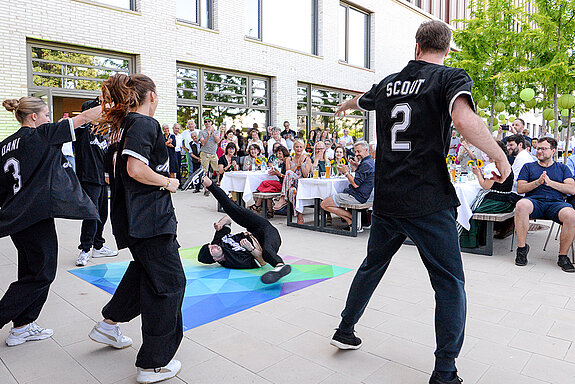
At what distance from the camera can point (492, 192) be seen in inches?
232

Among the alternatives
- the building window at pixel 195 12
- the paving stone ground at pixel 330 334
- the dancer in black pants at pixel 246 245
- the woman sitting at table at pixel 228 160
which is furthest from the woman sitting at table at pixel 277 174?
the building window at pixel 195 12

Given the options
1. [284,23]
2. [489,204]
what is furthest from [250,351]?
[284,23]

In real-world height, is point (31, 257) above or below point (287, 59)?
below

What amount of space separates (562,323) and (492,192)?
270 cm

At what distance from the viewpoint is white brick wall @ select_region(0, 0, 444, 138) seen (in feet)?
34.5

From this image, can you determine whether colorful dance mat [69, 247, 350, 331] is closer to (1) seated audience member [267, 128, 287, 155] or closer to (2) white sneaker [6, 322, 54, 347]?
(2) white sneaker [6, 322, 54, 347]

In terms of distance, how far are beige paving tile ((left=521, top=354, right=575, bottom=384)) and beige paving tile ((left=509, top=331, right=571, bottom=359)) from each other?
0.31 ft

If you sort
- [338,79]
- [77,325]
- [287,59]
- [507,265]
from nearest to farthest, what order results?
[77,325]
[507,265]
[287,59]
[338,79]

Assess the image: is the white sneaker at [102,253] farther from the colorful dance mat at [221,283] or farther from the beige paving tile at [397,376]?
the beige paving tile at [397,376]

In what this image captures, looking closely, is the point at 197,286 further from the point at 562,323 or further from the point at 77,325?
the point at 562,323

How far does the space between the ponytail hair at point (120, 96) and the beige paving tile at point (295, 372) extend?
65.3 inches

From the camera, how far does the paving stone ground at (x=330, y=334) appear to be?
2678 millimetres

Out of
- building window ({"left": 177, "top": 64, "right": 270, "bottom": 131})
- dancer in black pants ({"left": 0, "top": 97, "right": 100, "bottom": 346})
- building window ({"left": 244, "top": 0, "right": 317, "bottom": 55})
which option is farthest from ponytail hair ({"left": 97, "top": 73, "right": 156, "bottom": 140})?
building window ({"left": 244, "top": 0, "right": 317, "bottom": 55})

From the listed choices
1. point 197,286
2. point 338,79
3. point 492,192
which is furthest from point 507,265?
point 338,79
